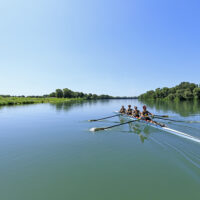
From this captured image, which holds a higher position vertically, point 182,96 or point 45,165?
point 182,96

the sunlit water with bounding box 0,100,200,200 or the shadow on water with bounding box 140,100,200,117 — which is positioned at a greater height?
the shadow on water with bounding box 140,100,200,117

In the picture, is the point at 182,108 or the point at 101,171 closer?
the point at 101,171

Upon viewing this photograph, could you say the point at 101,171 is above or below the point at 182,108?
below

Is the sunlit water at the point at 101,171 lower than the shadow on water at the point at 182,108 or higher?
lower

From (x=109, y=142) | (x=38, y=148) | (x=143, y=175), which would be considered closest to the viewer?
(x=143, y=175)

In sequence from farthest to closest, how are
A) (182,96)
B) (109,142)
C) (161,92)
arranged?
(161,92) → (182,96) → (109,142)

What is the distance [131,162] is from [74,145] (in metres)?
3.71

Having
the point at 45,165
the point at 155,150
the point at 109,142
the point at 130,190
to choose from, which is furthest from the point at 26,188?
the point at 155,150

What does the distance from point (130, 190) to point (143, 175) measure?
96 cm

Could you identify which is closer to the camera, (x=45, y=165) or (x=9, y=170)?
(x=9, y=170)

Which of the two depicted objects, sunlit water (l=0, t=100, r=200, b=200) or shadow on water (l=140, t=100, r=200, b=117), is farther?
shadow on water (l=140, t=100, r=200, b=117)

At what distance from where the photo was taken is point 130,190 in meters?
3.84

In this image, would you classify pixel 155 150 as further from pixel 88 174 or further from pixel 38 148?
pixel 38 148

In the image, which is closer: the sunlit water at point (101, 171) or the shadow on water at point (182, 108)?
the sunlit water at point (101, 171)
